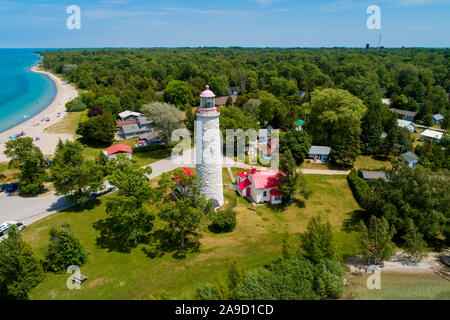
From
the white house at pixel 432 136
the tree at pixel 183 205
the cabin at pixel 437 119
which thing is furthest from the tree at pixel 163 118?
the cabin at pixel 437 119

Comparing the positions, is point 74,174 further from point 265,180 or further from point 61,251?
point 265,180

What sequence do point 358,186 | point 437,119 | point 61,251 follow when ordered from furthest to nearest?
point 437,119 → point 358,186 → point 61,251

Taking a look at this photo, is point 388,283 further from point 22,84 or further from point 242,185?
point 22,84

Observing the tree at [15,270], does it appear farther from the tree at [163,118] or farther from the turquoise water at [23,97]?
the turquoise water at [23,97]

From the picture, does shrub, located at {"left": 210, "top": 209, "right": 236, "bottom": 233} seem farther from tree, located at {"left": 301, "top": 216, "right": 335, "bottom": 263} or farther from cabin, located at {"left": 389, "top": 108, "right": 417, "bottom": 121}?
cabin, located at {"left": 389, "top": 108, "right": 417, "bottom": 121}

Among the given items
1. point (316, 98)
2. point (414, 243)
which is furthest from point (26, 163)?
point (316, 98)
